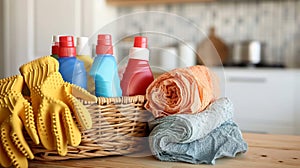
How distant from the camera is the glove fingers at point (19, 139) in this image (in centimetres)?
75

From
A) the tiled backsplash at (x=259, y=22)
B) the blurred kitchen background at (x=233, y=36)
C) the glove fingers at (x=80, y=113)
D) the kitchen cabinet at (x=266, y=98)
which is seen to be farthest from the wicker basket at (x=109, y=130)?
the tiled backsplash at (x=259, y=22)

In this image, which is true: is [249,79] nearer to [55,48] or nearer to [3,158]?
[55,48]

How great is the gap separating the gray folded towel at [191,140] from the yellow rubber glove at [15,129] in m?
0.24

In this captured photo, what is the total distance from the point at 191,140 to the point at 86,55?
29 cm

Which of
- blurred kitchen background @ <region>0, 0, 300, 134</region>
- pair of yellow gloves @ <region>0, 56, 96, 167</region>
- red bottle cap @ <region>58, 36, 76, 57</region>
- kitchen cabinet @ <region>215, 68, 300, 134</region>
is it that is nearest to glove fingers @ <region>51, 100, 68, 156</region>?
pair of yellow gloves @ <region>0, 56, 96, 167</region>

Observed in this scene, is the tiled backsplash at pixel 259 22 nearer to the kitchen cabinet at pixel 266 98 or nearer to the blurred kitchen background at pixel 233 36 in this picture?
the blurred kitchen background at pixel 233 36

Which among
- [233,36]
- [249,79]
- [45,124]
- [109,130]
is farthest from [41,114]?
[233,36]

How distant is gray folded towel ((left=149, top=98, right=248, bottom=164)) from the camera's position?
0.83m

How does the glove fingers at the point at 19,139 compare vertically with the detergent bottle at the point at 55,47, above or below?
below

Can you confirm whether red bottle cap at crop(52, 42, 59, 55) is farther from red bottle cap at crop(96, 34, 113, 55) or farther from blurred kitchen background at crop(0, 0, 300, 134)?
blurred kitchen background at crop(0, 0, 300, 134)

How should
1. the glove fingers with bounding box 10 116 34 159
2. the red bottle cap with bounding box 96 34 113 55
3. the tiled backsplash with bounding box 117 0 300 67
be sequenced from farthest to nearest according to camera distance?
the tiled backsplash with bounding box 117 0 300 67
the red bottle cap with bounding box 96 34 113 55
the glove fingers with bounding box 10 116 34 159

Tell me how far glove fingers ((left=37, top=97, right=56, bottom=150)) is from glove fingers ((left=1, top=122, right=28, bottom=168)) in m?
0.05

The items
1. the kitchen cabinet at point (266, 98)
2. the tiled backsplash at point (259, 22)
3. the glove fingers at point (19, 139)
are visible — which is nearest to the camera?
the glove fingers at point (19, 139)

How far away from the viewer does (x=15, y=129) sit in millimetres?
752
